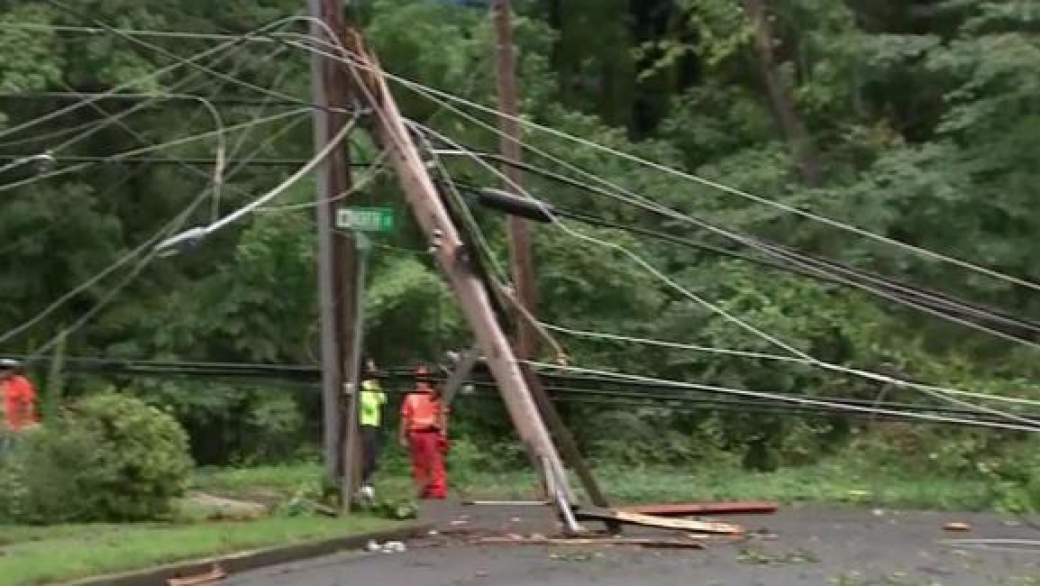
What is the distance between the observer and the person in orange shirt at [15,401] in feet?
70.9

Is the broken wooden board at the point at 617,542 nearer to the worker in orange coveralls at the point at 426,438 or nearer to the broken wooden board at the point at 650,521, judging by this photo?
the broken wooden board at the point at 650,521

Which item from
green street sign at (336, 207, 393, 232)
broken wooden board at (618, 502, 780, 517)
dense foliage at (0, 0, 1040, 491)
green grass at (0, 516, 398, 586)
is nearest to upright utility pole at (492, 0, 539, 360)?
dense foliage at (0, 0, 1040, 491)

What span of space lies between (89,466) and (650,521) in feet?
19.2

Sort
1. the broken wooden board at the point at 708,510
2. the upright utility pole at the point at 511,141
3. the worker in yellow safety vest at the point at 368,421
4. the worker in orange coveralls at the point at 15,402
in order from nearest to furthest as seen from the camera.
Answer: the worker in yellow safety vest at the point at 368,421 < the broken wooden board at the point at 708,510 < the worker in orange coveralls at the point at 15,402 < the upright utility pole at the point at 511,141

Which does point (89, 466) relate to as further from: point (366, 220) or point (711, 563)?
point (711, 563)

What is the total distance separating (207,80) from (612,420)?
31.7 ft

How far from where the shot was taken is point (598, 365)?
1328 inches

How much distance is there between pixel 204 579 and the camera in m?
14.7

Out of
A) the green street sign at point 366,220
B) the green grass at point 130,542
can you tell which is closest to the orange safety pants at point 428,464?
the green grass at point 130,542

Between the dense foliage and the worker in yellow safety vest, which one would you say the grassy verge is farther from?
the dense foliage

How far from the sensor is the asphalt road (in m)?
15.1

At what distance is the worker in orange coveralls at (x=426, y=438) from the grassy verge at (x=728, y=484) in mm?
526

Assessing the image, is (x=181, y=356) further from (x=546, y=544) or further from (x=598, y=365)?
(x=546, y=544)

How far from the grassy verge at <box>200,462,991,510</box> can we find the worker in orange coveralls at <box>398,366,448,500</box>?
1.72 feet
